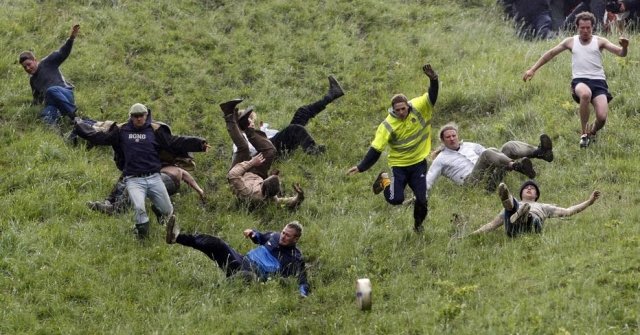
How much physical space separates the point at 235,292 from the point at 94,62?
812cm

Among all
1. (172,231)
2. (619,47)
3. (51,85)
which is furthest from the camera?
(51,85)

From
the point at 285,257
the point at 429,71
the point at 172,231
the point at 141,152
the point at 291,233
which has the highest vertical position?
the point at 429,71

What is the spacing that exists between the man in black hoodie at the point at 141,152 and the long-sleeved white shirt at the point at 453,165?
11.2 feet

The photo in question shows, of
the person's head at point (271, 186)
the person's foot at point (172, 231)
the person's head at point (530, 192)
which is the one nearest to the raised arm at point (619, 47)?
the person's head at point (530, 192)

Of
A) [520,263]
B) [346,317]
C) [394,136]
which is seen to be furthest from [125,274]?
[520,263]

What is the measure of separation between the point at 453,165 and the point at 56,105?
666 cm

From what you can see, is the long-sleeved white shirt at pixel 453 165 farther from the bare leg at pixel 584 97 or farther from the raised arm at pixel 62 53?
the raised arm at pixel 62 53

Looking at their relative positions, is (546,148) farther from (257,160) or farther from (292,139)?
(292,139)

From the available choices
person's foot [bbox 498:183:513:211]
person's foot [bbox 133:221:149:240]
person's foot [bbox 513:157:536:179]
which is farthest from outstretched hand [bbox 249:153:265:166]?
person's foot [bbox 498:183:513:211]

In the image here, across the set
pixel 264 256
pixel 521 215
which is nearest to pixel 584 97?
pixel 521 215

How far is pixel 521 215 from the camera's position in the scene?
9.75m

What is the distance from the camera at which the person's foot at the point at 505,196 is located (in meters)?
9.41

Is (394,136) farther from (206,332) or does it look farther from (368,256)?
(206,332)

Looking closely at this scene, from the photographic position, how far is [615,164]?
11703mm
